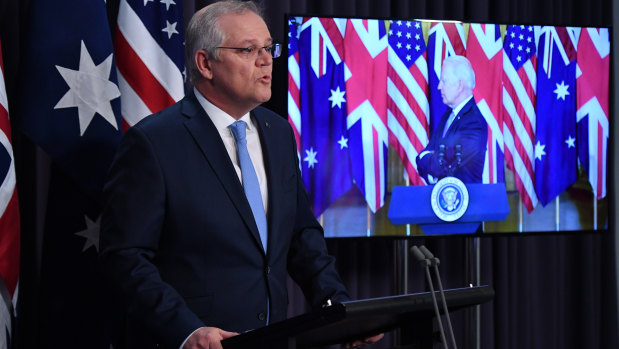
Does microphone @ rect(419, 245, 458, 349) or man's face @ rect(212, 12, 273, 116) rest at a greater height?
man's face @ rect(212, 12, 273, 116)

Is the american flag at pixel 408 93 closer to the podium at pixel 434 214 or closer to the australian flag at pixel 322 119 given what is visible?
the podium at pixel 434 214

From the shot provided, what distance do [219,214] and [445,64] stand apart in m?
1.65

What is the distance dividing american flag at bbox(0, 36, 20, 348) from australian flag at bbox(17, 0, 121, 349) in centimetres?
7

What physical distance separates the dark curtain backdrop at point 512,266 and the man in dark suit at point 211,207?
3.92 ft

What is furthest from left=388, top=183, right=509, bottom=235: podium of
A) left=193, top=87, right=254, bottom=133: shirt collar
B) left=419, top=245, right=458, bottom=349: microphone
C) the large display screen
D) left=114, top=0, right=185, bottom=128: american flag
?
left=419, top=245, right=458, bottom=349: microphone

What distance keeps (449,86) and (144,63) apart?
130cm

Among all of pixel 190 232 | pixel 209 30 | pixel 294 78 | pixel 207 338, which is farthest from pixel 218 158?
pixel 294 78

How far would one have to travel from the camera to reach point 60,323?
2.76 meters

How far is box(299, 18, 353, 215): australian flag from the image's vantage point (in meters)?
3.26

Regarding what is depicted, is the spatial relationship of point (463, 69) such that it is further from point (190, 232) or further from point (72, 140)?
point (190, 232)

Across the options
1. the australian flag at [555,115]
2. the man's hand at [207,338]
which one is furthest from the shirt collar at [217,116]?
the australian flag at [555,115]

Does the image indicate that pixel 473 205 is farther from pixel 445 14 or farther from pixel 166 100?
pixel 166 100

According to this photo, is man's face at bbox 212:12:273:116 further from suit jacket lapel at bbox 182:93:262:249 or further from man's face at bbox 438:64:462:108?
man's face at bbox 438:64:462:108

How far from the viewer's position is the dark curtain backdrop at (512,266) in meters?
3.71
